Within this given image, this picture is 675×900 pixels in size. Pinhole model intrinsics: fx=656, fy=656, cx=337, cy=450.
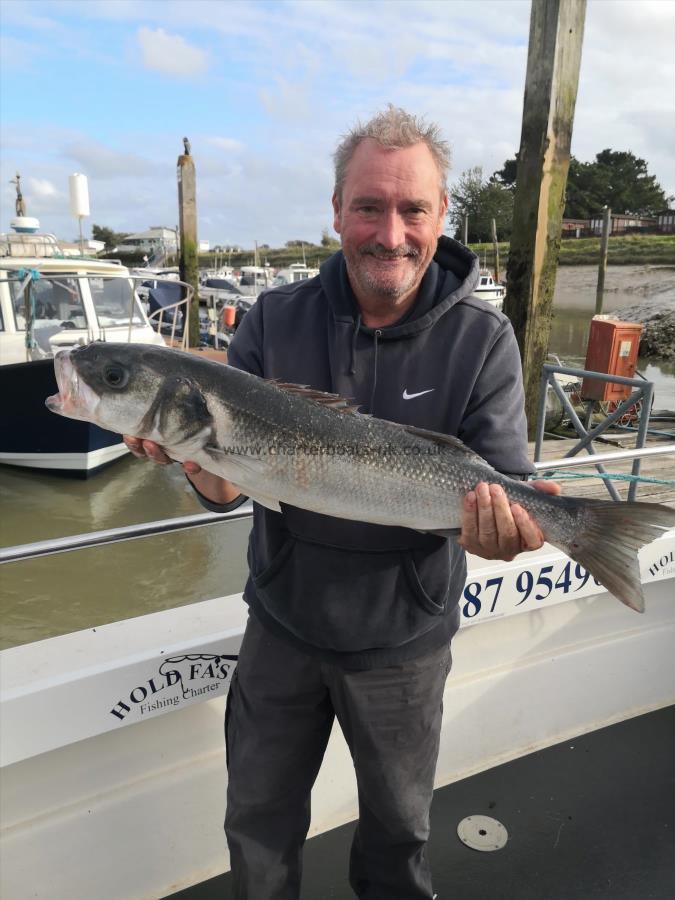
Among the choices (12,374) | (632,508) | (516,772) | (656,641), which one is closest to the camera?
(632,508)

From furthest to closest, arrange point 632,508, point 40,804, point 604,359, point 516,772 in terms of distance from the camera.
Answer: point 604,359
point 516,772
point 40,804
point 632,508

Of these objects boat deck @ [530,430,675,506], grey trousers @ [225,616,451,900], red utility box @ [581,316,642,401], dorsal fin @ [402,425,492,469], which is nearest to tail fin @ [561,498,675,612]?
dorsal fin @ [402,425,492,469]

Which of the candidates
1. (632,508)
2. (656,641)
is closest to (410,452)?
(632,508)

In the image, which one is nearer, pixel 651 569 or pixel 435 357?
pixel 435 357

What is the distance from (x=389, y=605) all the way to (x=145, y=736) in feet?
4.50

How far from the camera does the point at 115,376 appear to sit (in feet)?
6.72

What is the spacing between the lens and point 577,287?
5472 centimetres

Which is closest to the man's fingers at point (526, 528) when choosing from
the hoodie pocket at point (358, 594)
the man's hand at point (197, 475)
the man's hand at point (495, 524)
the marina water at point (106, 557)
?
the man's hand at point (495, 524)

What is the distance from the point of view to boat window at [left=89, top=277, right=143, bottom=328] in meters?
11.9

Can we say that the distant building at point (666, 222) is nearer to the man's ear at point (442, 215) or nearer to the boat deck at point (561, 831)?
the boat deck at point (561, 831)

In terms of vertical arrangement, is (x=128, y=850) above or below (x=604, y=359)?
below

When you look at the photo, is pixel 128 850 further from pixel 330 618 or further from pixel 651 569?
pixel 651 569

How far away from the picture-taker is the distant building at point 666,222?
66188 mm

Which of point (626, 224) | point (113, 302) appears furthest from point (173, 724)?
point (626, 224)
